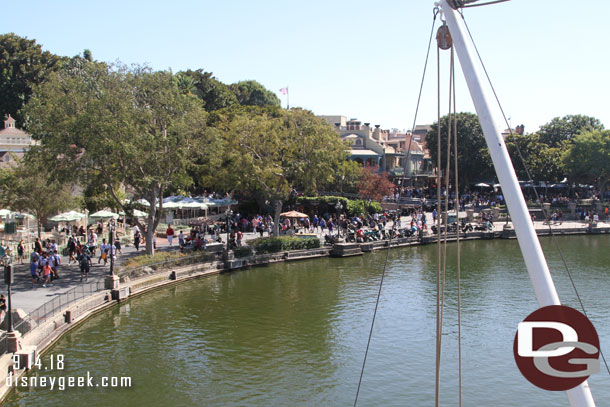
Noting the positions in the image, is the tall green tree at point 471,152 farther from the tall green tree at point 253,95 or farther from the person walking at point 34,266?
the person walking at point 34,266

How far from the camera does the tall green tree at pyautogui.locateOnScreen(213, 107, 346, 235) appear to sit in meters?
40.1

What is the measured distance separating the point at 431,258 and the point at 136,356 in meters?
25.4

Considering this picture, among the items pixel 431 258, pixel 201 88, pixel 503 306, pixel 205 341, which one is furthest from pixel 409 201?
pixel 205 341

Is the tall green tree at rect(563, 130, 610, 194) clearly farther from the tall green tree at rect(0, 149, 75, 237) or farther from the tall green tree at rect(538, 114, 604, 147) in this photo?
the tall green tree at rect(0, 149, 75, 237)

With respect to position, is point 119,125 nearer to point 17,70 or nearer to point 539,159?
point 17,70

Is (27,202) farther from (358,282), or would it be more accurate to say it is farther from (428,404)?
(428,404)

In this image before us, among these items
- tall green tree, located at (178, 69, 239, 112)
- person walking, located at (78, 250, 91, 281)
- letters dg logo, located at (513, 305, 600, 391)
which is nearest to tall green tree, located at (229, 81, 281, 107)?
tall green tree, located at (178, 69, 239, 112)

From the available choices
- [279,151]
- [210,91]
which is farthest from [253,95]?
[279,151]

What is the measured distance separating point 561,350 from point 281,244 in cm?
3212

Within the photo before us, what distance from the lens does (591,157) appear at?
66.6 meters

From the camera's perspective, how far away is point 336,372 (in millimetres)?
18844

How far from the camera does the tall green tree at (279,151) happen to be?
132 feet

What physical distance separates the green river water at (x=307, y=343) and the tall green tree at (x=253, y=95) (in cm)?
7360

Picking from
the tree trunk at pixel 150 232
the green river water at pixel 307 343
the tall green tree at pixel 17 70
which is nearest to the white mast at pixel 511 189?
the green river water at pixel 307 343
